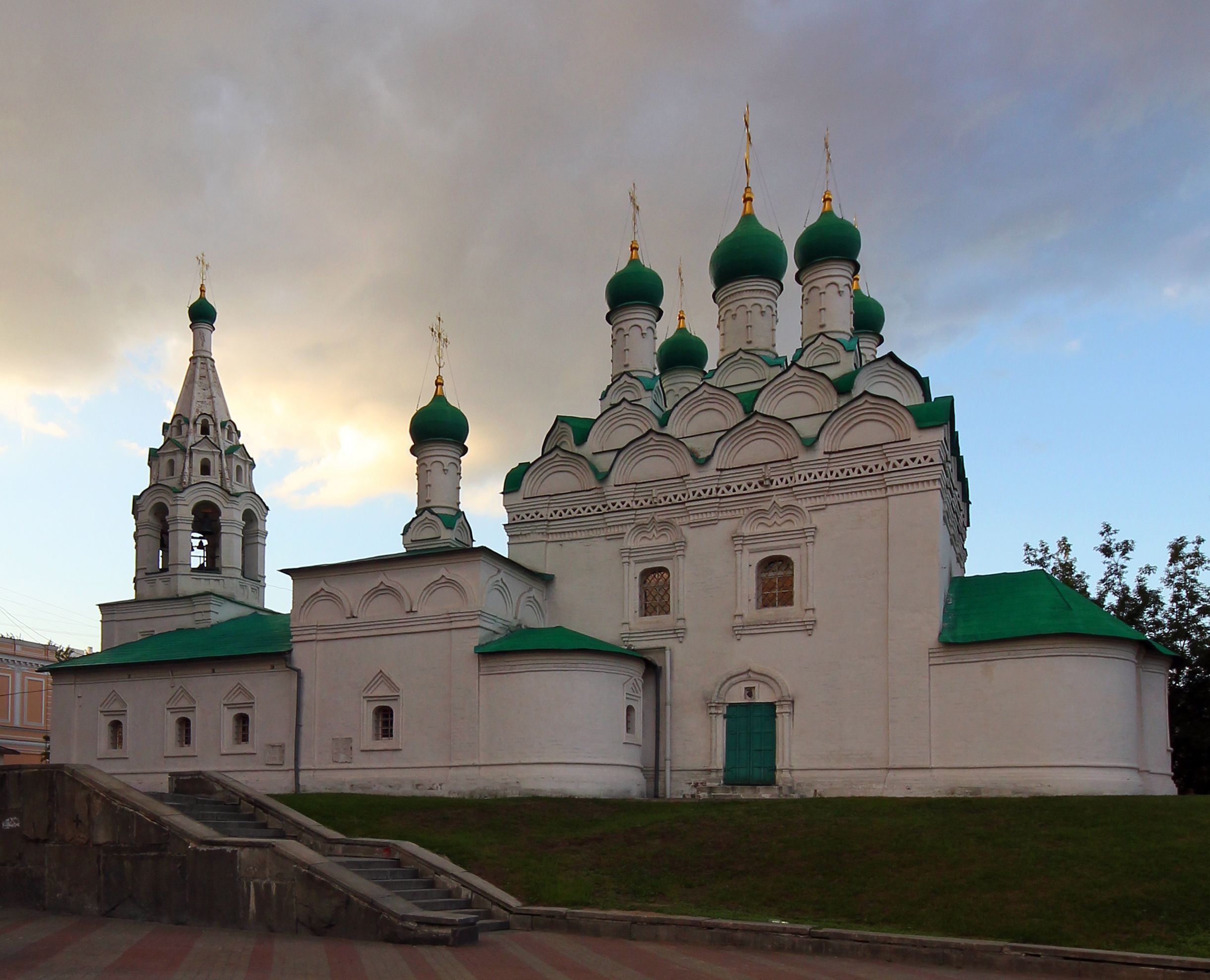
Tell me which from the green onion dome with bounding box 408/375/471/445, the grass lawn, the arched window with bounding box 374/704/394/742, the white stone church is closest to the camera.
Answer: the grass lawn

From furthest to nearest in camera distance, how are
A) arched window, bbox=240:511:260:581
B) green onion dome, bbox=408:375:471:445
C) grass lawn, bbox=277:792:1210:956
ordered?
arched window, bbox=240:511:260:581
green onion dome, bbox=408:375:471:445
grass lawn, bbox=277:792:1210:956

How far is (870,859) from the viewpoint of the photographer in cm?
1079

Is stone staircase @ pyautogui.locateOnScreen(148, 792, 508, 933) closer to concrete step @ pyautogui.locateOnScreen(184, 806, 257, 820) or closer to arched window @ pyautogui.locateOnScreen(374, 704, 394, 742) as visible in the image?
concrete step @ pyautogui.locateOnScreen(184, 806, 257, 820)

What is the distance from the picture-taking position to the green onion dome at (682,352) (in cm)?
2336

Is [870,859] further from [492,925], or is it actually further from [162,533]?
[162,533]

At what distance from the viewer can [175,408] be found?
24.8 metres

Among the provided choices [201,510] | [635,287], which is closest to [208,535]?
[201,510]

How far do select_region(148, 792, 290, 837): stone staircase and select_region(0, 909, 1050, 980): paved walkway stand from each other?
1.93 metres

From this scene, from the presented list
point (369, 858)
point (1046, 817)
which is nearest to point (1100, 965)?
point (1046, 817)

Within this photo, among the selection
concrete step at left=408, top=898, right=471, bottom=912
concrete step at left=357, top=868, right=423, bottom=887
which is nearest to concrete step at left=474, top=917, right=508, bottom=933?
concrete step at left=408, top=898, right=471, bottom=912

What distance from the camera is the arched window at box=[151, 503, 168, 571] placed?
23703 millimetres

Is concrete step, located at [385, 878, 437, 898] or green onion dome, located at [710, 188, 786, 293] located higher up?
green onion dome, located at [710, 188, 786, 293]

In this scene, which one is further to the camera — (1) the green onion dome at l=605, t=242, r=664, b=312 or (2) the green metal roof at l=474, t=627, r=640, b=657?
(1) the green onion dome at l=605, t=242, r=664, b=312

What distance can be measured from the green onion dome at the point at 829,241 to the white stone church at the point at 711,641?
0.15 ft
